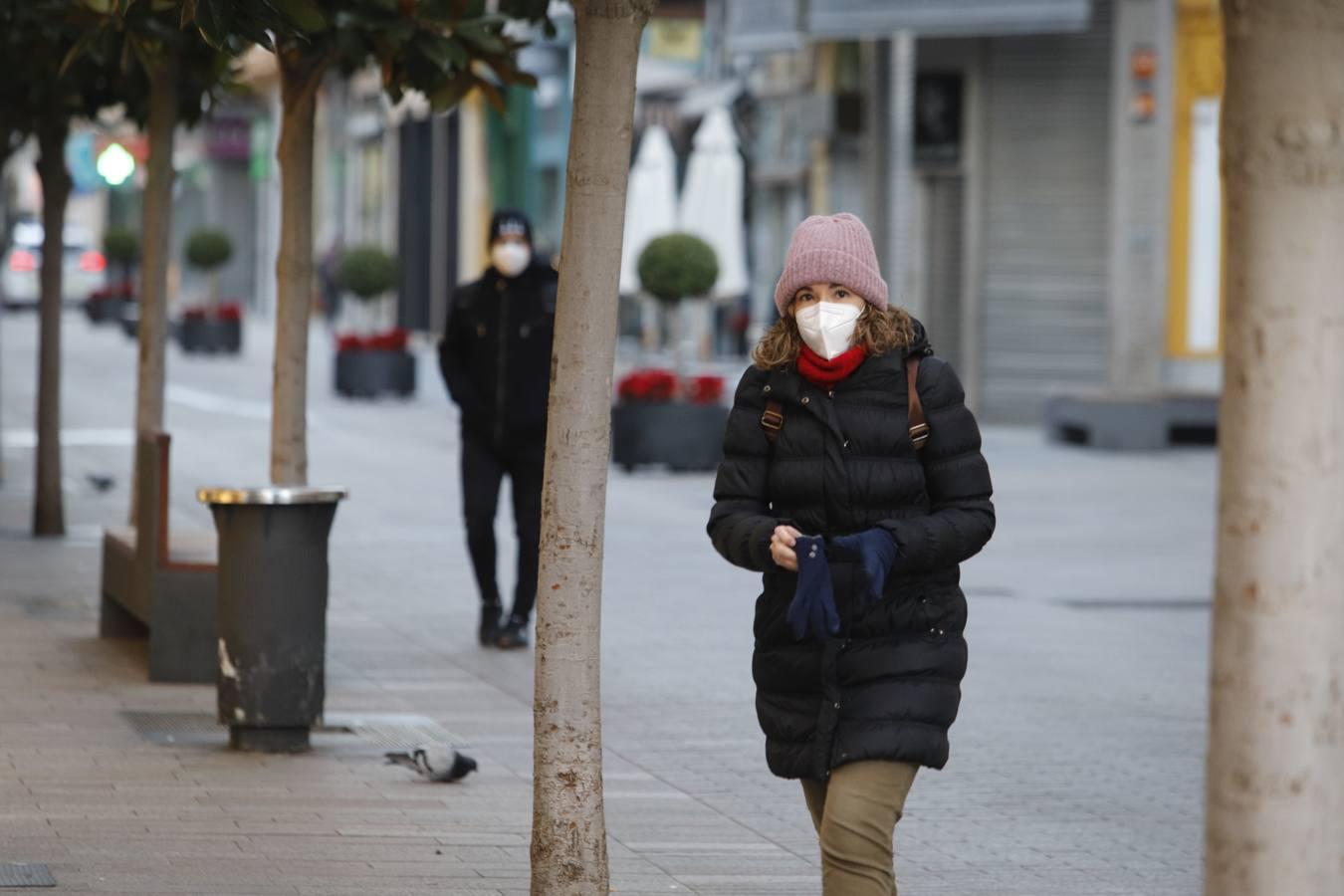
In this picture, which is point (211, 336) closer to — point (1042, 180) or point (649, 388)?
point (1042, 180)

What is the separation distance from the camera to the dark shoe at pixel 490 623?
1117 centimetres

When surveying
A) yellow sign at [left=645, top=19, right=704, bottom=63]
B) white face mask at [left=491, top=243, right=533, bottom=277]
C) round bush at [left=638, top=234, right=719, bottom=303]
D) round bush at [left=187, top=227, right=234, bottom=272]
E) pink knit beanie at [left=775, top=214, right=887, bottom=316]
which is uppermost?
yellow sign at [left=645, top=19, right=704, bottom=63]

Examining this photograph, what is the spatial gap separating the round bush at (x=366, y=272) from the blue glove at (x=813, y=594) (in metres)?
29.4

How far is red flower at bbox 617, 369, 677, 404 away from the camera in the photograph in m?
20.1

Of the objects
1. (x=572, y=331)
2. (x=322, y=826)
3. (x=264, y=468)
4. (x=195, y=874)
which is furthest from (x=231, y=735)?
(x=264, y=468)

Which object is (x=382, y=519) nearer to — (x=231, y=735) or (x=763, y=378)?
(x=231, y=735)

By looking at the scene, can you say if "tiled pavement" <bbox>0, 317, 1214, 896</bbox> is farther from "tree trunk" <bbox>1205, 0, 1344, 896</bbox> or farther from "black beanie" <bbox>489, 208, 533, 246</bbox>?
"tree trunk" <bbox>1205, 0, 1344, 896</bbox>

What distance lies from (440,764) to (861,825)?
10.3ft

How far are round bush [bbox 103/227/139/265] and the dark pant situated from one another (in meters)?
36.9

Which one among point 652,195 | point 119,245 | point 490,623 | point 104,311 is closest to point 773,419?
point 490,623

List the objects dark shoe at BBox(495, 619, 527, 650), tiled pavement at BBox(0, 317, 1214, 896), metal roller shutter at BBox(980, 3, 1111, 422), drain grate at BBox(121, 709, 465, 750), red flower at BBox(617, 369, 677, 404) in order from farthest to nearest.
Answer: metal roller shutter at BBox(980, 3, 1111, 422) → red flower at BBox(617, 369, 677, 404) → dark shoe at BBox(495, 619, 527, 650) → drain grate at BBox(121, 709, 465, 750) → tiled pavement at BBox(0, 317, 1214, 896)

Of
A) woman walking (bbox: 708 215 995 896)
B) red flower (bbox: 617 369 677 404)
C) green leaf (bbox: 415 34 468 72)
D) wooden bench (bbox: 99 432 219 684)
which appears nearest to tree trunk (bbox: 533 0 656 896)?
woman walking (bbox: 708 215 995 896)

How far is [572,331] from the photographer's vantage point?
18.9 ft

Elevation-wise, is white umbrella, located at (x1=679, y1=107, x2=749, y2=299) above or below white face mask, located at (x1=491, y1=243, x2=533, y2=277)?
above
